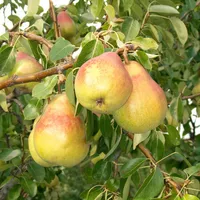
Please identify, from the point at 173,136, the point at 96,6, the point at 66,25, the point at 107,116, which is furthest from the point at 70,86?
the point at 66,25

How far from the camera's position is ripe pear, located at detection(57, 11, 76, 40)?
1.65 metres

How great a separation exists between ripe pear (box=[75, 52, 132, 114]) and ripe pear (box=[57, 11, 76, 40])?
2.97ft

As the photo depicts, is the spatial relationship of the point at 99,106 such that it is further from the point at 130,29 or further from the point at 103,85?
the point at 130,29

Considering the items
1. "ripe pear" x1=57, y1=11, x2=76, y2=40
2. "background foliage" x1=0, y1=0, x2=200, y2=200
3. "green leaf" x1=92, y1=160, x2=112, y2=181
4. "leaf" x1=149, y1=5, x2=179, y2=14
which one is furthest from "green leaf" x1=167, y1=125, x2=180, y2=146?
"ripe pear" x1=57, y1=11, x2=76, y2=40

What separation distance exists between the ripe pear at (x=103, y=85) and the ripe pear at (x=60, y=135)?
0.12m

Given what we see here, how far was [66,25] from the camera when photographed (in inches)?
65.2

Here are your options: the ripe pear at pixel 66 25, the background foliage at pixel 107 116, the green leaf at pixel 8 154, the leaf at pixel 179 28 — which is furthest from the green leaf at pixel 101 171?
the ripe pear at pixel 66 25

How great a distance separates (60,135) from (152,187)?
212 mm

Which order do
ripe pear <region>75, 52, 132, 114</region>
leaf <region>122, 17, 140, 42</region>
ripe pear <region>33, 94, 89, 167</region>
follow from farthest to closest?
leaf <region>122, 17, 140, 42</region> → ripe pear <region>33, 94, 89, 167</region> → ripe pear <region>75, 52, 132, 114</region>

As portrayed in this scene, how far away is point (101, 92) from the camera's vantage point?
74 centimetres

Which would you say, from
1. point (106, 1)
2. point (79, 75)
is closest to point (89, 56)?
point (79, 75)

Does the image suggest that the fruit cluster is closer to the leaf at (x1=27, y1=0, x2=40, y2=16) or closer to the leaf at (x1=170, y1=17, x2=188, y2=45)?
the leaf at (x1=27, y1=0, x2=40, y2=16)

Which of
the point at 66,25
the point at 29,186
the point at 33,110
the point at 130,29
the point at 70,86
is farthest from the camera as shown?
the point at 66,25

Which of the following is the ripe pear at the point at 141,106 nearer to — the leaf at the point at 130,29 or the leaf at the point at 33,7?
the leaf at the point at 130,29
